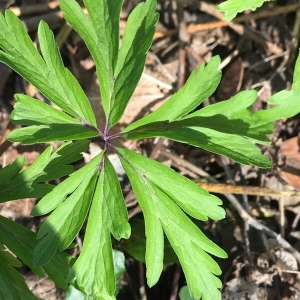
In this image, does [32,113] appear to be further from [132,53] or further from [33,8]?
[33,8]

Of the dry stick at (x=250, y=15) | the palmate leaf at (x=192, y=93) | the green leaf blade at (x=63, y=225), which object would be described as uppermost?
the dry stick at (x=250, y=15)

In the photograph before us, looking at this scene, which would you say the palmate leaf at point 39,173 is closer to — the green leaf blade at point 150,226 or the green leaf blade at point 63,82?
the green leaf blade at point 63,82

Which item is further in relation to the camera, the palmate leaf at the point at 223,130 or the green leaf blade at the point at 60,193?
the palmate leaf at the point at 223,130

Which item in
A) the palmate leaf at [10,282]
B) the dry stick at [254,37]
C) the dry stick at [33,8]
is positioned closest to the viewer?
the palmate leaf at [10,282]

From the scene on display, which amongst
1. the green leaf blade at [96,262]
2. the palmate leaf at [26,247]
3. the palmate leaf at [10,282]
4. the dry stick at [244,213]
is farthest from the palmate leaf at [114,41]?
the dry stick at [244,213]

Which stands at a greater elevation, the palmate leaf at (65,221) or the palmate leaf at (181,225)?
the palmate leaf at (65,221)

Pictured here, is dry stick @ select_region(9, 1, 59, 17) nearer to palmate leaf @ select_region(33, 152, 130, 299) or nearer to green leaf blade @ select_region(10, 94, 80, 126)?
green leaf blade @ select_region(10, 94, 80, 126)
